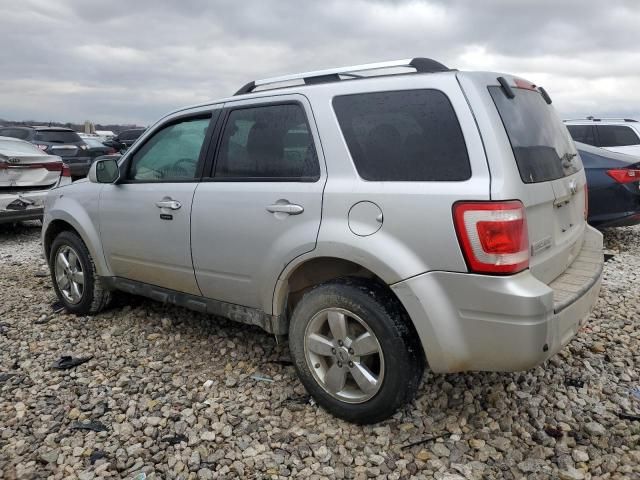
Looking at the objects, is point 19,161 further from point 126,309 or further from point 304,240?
point 304,240

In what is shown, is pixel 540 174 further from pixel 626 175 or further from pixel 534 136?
pixel 626 175

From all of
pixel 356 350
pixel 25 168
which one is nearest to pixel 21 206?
pixel 25 168

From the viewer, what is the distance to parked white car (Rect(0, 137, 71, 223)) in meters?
7.46

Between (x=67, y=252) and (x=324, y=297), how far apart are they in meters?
2.81

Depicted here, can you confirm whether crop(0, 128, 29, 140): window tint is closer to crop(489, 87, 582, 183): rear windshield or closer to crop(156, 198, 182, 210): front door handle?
crop(156, 198, 182, 210): front door handle

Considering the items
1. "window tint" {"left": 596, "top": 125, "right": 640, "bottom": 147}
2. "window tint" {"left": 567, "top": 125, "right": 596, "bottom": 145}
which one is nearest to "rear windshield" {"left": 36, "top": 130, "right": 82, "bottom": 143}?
"window tint" {"left": 567, "top": 125, "right": 596, "bottom": 145}

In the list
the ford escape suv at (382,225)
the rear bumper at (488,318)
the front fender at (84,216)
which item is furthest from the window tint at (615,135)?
the front fender at (84,216)

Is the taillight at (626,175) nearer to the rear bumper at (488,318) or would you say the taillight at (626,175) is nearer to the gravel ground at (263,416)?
the gravel ground at (263,416)

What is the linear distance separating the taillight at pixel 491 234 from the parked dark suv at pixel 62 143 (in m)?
13.6

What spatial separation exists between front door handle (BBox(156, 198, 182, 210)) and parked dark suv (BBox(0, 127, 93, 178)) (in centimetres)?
1166

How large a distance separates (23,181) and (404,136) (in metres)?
7.02

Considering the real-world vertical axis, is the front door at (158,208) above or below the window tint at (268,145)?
below

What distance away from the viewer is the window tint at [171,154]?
3531mm

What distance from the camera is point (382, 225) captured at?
252 centimetres
